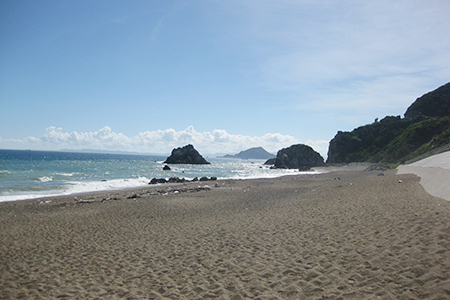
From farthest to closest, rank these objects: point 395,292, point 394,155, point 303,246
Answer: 1. point 394,155
2. point 303,246
3. point 395,292

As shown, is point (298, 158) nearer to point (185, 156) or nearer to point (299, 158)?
point (299, 158)

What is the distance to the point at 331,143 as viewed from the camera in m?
97.9

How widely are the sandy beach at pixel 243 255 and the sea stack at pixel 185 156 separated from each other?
96316mm

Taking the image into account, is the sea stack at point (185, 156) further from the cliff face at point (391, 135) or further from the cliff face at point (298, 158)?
the cliff face at point (391, 135)

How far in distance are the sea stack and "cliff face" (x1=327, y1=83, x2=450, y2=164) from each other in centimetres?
5705

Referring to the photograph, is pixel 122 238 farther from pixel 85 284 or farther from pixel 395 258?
pixel 395 258

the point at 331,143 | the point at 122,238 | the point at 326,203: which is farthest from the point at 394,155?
the point at 122,238

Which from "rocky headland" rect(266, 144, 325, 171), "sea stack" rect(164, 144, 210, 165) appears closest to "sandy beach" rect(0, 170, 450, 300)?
"rocky headland" rect(266, 144, 325, 171)

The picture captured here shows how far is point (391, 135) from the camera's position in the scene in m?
82.9

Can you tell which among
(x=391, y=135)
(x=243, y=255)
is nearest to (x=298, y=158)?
(x=391, y=135)

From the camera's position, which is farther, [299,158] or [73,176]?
[299,158]

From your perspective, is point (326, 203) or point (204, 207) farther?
point (204, 207)

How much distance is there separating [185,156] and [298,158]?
48.9 m

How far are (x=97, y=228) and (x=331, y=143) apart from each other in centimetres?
9942
